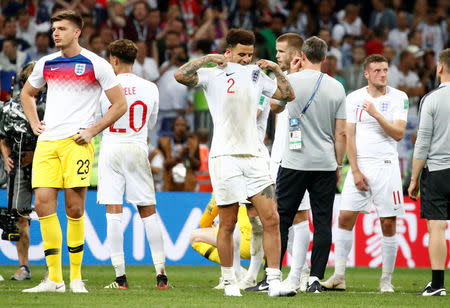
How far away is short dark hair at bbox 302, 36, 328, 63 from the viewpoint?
920 centimetres

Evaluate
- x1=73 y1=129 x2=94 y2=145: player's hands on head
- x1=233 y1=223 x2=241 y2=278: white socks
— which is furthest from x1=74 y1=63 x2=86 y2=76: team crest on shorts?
x1=233 y1=223 x2=241 y2=278: white socks

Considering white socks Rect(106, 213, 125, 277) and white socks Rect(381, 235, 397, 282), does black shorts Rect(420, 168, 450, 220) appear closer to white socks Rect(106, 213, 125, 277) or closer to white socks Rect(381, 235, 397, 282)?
white socks Rect(381, 235, 397, 282)

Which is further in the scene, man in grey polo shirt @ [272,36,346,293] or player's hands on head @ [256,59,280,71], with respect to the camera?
man in grey polo shirt @ [272,36,346,293]

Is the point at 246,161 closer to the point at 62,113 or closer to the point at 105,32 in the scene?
the point at 62,113

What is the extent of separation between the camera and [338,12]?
20922 mm

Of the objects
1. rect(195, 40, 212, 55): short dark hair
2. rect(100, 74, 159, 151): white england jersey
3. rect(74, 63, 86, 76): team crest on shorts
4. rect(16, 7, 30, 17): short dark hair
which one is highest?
rect(16, 7, 30, 17): short dark hair

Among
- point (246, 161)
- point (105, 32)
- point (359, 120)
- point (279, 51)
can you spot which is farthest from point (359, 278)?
point (105, 32)

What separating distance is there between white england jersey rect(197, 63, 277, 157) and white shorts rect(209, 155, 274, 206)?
7 cm

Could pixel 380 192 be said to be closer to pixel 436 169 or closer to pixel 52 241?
pixel 436 169

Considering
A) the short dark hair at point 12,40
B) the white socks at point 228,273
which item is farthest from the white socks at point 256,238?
the short dark hair at point 12,40

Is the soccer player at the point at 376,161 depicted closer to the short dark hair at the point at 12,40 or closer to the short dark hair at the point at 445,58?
the short dark hair at the point at 445,58

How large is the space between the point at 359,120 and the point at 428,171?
114cm

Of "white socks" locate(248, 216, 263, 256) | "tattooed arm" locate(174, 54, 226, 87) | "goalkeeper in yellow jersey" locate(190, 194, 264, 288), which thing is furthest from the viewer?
"goalkeeper in yellow jersey" locate(190, 194, 264, 288)

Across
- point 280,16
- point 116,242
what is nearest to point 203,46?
point 280,16
